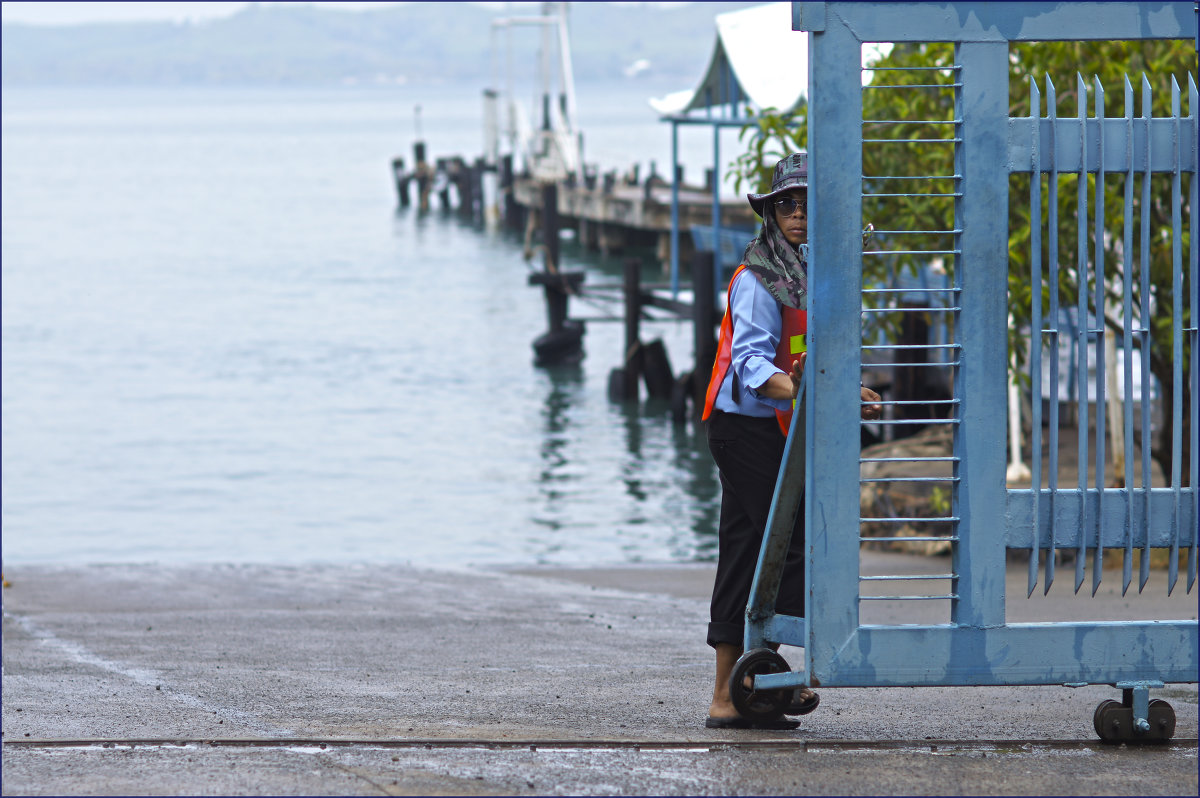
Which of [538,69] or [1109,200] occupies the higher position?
[538,69]

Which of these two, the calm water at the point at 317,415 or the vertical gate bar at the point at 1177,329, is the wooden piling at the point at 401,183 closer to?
the calm water at the point at 317,415

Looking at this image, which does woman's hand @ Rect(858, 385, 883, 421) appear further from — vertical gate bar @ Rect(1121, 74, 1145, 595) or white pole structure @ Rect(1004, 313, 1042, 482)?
white pole structure @ Rect(1004, 313, 1042, 482)

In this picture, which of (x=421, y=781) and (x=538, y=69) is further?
(x=538, y=69)

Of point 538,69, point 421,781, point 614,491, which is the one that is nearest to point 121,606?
point 421,781

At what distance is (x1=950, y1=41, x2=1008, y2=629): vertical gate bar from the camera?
14.0 ft

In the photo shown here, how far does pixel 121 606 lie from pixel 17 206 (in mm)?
67166

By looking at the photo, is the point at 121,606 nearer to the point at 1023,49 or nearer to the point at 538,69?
the point at 1023,49

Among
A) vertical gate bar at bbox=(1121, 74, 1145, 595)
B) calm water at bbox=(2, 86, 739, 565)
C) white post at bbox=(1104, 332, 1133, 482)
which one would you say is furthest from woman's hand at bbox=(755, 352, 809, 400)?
calm water at bbox=(2, 86, 739, 565)

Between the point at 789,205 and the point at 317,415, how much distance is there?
18.4 meters

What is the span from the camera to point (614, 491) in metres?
16.8

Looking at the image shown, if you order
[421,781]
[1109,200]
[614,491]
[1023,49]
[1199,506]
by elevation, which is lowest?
[614,491]

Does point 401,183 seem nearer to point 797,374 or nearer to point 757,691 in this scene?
point 757,691

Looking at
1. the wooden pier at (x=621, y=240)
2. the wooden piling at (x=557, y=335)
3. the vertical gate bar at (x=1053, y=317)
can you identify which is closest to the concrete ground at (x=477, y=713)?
the vertical gate bar at (x=1053, y=317)

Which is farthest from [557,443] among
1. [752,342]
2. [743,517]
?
[752,342]
